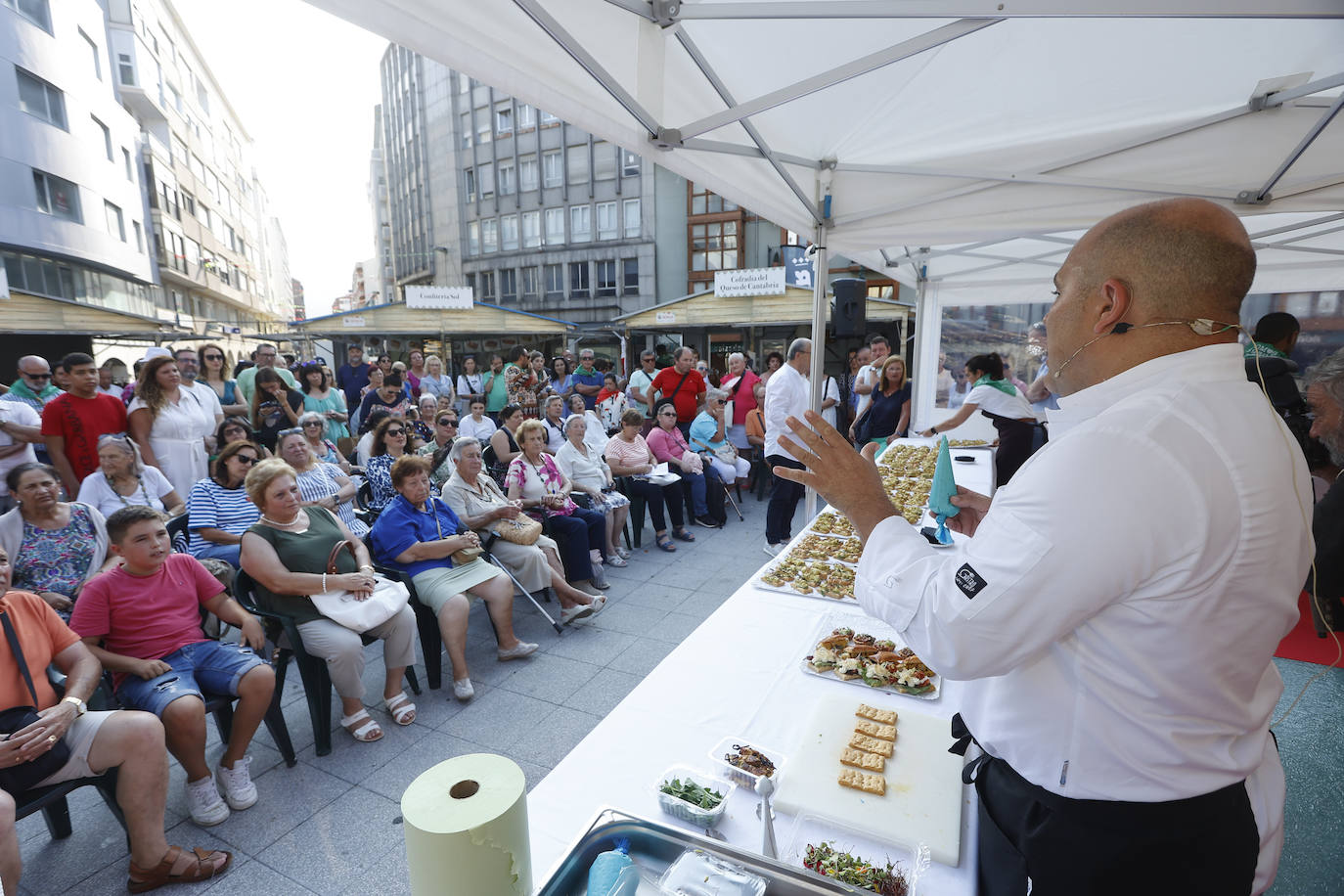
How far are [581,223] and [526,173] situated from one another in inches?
176

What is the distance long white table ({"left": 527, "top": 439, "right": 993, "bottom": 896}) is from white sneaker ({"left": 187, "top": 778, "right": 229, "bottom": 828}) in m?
2.07

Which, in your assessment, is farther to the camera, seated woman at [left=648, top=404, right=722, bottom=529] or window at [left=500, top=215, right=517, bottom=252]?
window at [left=500, top=215, right=517, bottom=252]

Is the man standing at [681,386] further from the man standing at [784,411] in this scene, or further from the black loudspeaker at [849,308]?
the man standing at [784,411]

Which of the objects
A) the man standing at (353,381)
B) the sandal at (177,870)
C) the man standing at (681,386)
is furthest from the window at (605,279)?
the sandal at (177,870)

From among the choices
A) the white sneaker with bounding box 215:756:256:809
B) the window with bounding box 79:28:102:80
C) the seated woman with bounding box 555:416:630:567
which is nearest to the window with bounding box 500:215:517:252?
the window with bounding box 79:28:102:80

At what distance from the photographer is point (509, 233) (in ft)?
106

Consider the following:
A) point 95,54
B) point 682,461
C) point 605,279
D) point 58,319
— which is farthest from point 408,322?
point 682,461

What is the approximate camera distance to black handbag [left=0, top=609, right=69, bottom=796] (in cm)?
202

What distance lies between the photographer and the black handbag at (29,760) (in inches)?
79.4

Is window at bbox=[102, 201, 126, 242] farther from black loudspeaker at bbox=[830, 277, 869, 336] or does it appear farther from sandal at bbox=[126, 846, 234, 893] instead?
sandal at bbox=[126, 846, 234, 893]

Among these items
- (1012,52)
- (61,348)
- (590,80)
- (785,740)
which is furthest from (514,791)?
(61,348)

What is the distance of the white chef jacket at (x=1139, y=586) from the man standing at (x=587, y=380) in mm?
7947

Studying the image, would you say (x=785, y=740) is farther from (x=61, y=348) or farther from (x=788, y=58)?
(x=61, y=348)

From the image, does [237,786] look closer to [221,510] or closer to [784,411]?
[221,510]
